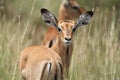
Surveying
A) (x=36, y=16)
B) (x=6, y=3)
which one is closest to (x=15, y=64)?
(x=36, y=16)

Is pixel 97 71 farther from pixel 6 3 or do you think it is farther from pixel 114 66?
pixel 6 3

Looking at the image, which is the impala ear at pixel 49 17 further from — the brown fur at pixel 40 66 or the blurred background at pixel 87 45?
the brown fur at pixel 40 66

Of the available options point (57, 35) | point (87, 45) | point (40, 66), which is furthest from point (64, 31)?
point (87, 45)

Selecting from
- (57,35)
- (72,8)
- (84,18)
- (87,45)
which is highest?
(84,18)

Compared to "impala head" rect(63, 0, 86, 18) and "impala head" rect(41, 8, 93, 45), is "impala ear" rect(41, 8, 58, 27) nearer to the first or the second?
"impala head" rect(41, 8, 93, 45)

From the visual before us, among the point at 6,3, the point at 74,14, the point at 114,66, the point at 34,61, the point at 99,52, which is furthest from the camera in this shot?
the point at 6,3

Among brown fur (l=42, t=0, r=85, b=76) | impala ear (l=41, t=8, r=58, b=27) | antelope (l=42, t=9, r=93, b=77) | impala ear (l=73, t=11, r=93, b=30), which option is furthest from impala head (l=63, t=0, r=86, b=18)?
impala ear (l=41, t=8, r=58, b=27)

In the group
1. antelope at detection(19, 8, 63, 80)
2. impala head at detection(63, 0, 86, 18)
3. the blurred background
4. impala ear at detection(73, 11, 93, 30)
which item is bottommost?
the blurred background

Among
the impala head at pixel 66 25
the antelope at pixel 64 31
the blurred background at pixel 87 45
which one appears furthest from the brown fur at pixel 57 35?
the impala head at pixel 66 25

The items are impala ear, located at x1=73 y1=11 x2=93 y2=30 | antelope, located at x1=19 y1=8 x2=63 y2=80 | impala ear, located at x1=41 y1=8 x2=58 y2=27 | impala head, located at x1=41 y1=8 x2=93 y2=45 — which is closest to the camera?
antelope, located at x1=19 y1=8 x2=63 y2=80

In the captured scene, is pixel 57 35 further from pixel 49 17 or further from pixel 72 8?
pixel 49 17

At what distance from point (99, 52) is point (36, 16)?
3.73 m

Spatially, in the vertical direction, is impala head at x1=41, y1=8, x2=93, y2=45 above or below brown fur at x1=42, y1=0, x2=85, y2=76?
above

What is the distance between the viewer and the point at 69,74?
29.8 feet
